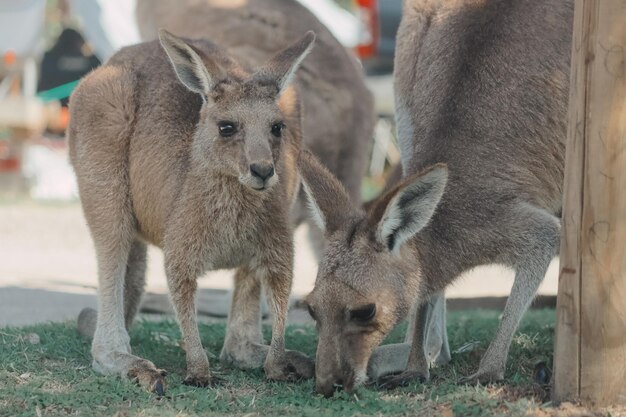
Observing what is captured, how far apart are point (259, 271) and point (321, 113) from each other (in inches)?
87.7

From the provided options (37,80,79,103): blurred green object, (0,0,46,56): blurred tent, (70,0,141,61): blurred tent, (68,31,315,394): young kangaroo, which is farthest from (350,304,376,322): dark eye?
(0,0,46,56): blurred tent

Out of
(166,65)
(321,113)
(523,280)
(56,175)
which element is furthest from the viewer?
(56,175)

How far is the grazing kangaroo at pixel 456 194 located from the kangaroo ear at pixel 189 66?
527mm

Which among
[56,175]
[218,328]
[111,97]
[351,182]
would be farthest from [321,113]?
[56,175]

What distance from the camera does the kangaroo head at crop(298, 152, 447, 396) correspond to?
12.0 ft

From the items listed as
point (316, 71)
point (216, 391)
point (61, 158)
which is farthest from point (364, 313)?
point (61, 158)

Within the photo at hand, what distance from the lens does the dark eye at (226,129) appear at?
413cm

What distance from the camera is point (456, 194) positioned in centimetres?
411

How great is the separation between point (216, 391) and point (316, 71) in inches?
114

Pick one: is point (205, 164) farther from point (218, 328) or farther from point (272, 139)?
point (218, 328)

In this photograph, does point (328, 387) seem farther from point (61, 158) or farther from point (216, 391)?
point (61, 158)

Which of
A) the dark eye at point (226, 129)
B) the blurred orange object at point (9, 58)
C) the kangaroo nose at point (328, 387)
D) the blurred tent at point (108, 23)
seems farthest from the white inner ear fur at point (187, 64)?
the blurred orange object at point (9, 58)

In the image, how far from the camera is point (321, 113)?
249 inches

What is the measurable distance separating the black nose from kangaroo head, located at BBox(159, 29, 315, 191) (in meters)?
0.02
